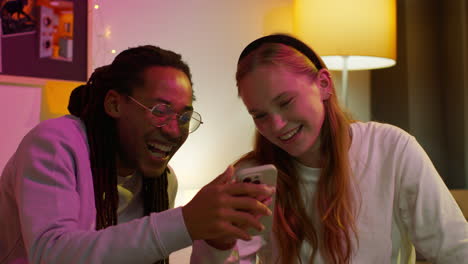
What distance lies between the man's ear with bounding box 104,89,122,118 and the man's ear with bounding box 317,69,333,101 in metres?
0.51

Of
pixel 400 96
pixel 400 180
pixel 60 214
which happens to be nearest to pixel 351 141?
pixel 400 180

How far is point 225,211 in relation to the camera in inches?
27.5

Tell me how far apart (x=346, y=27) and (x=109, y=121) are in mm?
1251

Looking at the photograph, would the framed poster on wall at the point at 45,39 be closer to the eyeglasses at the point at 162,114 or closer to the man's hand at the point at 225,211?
the eyeglasses at the point at 162,114

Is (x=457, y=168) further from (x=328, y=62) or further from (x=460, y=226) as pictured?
(x=460, y=226)

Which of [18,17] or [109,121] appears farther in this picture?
[18,17]

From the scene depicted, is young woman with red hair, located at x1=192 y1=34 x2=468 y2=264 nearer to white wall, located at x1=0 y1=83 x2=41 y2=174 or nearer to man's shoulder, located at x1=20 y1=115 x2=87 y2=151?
man's shoulder, located at x1=20 y1=115 x2=87 y2=151

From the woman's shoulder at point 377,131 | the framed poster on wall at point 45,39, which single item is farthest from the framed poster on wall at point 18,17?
the woman's shoulder at point 377,131

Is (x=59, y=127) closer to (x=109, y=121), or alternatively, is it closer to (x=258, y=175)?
(x=109, y=121)

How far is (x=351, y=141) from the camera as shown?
1339 mm

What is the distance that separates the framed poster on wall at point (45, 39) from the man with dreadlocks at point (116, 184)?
0.64 m

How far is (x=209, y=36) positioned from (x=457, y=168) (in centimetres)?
143

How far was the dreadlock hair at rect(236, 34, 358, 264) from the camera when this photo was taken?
3.95ft

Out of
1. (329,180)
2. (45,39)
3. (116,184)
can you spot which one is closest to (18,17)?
(45,39)
